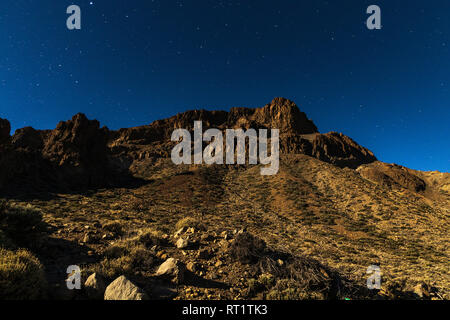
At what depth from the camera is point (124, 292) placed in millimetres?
4473

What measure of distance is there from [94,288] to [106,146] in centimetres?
5658

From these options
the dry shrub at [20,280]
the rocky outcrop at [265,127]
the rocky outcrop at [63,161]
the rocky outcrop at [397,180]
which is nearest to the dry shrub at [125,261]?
the dry shrub at [20,280]

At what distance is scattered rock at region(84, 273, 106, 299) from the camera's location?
181 inches

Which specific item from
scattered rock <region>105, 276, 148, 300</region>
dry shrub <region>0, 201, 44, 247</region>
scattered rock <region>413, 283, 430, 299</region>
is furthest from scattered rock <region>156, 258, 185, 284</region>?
scattered rock <region>413, 283, 430, 299</region>

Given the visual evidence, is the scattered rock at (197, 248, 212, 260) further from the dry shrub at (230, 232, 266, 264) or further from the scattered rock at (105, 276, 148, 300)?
the scattered rock at (105, 276, 148, 300)

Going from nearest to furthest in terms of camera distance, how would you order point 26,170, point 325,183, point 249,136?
point 26,170
point 325,183
point 249,136

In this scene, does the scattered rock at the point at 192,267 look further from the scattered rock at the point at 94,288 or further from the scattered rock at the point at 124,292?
the scattered rock at the point at 94,288

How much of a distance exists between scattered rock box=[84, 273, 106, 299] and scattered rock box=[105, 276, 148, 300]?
0.23 meters

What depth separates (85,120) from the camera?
50.5 m

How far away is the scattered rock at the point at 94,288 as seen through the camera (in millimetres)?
4609
